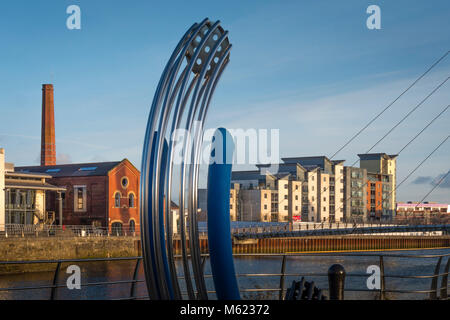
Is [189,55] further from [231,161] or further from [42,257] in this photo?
[42,257]

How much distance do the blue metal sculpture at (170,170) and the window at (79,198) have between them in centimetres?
5181

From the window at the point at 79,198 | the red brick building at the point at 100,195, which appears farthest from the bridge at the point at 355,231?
the window at the point at 79,198

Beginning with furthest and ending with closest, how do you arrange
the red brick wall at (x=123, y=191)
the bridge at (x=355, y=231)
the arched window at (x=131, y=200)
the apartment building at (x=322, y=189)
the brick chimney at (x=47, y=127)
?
the apartment building at (x=322, y=189), the brick chimney at (x=47, y=127), the arched window at (x=131, y=200), the red brick wall at (x=123, y=191), the bridge at (x=355, y=231)

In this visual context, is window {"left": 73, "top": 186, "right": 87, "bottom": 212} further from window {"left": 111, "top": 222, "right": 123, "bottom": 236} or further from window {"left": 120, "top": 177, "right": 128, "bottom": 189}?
window {"left": 120, "top": 177, "right": 128, "bottom": 189}

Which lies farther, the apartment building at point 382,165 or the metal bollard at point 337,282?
the apartment building at point 382,165

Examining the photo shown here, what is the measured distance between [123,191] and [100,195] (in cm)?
237

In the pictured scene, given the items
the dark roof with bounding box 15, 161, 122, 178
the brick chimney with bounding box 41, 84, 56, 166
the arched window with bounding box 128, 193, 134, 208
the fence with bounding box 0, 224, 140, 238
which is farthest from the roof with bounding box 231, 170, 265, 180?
the fence with bounding box 0, 224, 140, 238

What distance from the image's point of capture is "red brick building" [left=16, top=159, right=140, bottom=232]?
58188 mm

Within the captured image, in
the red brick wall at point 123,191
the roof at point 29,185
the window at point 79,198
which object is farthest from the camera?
the window at point 79,198

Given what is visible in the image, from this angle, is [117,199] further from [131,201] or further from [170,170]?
[170,170]

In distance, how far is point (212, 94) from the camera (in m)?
8.88

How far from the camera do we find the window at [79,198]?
5909 cm

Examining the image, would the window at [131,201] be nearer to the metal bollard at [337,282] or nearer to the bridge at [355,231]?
the bridge at [355,231]
